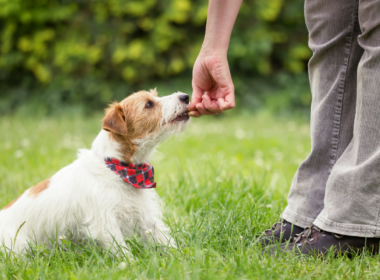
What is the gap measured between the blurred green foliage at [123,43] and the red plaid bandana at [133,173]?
7.05m

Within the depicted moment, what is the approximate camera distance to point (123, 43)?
9.36 m

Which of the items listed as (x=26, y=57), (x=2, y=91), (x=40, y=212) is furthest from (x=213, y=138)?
(x=2, y=91)

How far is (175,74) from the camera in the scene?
32.3ft

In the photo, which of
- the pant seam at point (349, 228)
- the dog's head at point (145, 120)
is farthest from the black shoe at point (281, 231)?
the dog's head at point (145, 120)

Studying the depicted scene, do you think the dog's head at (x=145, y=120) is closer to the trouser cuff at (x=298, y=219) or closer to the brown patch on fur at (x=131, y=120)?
the brown patch on fur at (x=131, y=120)

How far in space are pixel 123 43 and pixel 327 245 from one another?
8288 mm

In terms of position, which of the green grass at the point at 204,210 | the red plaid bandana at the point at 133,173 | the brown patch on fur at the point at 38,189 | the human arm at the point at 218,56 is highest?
the human arm at the point at 218,56

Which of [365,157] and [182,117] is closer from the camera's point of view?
[365,157]

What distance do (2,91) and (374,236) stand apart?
11223mm

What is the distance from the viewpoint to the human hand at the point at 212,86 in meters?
1.98

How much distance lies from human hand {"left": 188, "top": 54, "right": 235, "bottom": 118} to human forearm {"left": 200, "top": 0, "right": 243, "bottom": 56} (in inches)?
2.0

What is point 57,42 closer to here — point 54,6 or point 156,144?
point 54,6

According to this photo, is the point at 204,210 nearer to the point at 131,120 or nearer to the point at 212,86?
the point at 131,120

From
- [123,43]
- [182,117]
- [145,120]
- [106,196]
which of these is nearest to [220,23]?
[182,117]
